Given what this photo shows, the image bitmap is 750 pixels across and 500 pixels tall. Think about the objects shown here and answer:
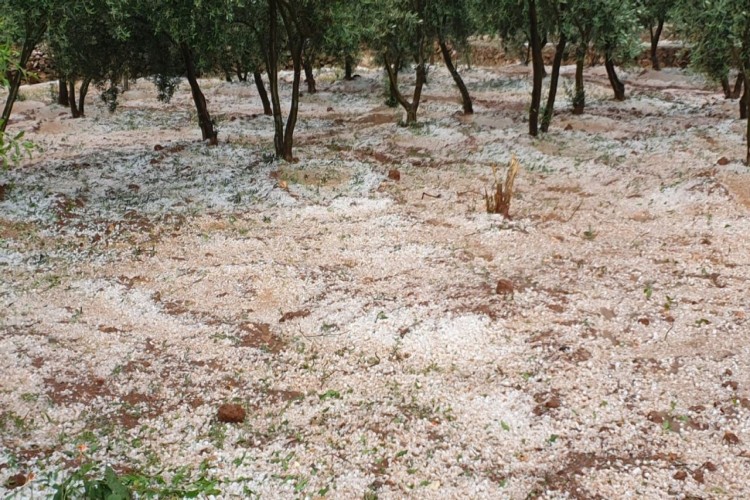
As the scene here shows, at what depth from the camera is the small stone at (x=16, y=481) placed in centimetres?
518

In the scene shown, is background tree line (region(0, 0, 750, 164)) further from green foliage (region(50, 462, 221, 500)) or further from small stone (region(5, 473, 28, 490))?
green foliage (region(50, 462, 221, 500))

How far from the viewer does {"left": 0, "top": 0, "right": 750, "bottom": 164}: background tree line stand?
13.6m

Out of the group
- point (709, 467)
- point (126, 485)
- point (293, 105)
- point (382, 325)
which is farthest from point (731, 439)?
point (293, 105)

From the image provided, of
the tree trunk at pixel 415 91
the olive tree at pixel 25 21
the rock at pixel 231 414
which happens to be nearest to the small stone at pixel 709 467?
the rock at pixel 231 414

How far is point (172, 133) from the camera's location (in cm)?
2505

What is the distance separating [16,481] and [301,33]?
13908mm

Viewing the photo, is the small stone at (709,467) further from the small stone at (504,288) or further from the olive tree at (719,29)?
the olive tree at (719,29)

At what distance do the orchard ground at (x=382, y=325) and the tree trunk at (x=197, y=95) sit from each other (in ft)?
10.1

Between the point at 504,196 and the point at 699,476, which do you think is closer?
the point at 699,476

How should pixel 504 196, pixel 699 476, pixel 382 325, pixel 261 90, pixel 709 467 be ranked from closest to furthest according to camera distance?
pixel 699 476
pixel 709 467
pixel 382 325
pixel 504 196
pixel 261 90

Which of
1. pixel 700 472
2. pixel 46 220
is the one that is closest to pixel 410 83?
pixel 46 220

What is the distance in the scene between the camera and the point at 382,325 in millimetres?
8578

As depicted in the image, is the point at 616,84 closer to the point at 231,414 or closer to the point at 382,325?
the point at 382,325

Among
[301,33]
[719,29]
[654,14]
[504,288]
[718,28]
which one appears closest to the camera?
[504,288]
